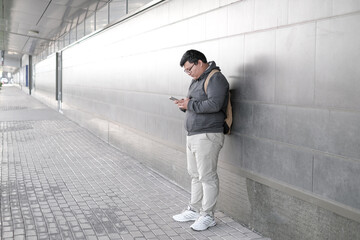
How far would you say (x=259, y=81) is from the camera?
4211mm

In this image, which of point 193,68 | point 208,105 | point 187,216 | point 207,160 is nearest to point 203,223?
point 187,216

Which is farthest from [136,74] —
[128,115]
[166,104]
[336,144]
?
[336,144]

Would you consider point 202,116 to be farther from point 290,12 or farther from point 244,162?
point 290,12

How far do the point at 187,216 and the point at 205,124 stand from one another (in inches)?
42.3

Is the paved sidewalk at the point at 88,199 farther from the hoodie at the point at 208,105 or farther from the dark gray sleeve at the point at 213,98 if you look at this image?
the dark gray sleeve at the point at 213,98

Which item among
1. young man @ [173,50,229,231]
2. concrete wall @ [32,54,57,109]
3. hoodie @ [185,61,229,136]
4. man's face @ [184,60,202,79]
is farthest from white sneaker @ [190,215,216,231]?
concrete wall @ [32,54,57,109]

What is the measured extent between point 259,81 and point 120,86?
5.33 metres

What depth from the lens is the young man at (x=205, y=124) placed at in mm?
4172

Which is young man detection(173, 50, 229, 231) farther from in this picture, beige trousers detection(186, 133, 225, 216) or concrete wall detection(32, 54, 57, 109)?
concrete wall detection(32, 54, 57, 109)

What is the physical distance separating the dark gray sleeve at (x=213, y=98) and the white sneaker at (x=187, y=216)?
3.88ft

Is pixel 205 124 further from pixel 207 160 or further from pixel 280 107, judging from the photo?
pixel 280 107

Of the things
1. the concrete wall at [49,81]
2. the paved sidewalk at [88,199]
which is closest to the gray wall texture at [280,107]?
the paved sidewalk at [88,199]

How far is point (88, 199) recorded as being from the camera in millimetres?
5410

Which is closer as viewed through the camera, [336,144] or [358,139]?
[358,139]
